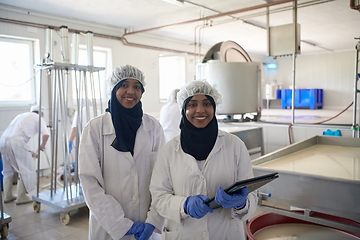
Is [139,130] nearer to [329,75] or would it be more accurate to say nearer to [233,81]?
[233,81]

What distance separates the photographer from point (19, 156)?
374 centimetres

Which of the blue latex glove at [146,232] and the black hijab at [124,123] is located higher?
the black hijab at [124,123]

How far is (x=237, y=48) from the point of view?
479cm

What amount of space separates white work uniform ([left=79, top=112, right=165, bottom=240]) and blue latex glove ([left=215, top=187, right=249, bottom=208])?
0.41 meters

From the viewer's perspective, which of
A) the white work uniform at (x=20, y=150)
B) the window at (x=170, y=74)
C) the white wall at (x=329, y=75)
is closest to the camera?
the white work uniform at (x=20, y=150)

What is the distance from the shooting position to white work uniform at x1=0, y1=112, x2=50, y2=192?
371cm

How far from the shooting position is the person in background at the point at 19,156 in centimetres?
372

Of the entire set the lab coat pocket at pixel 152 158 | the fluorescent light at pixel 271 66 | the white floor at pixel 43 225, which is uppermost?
the fluorescent light at pixel 271 66

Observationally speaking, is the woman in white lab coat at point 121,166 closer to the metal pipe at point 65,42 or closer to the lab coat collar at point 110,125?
the lab coat collar at point 110,125

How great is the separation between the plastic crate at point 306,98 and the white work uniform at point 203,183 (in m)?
10.3

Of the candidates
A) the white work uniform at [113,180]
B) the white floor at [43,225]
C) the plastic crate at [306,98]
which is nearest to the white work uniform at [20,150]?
the white floor at [43,225]

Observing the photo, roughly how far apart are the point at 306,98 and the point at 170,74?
5.66 meters

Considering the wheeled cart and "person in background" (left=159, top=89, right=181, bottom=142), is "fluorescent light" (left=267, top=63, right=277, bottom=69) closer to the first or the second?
"person in background" (left=159, top=89, right=181, bottom=142)

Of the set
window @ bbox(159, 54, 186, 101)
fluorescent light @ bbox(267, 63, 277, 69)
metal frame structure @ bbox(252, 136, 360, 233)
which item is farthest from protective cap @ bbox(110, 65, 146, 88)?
fluorescent light @ bbox(267, 63, 277, 69)
